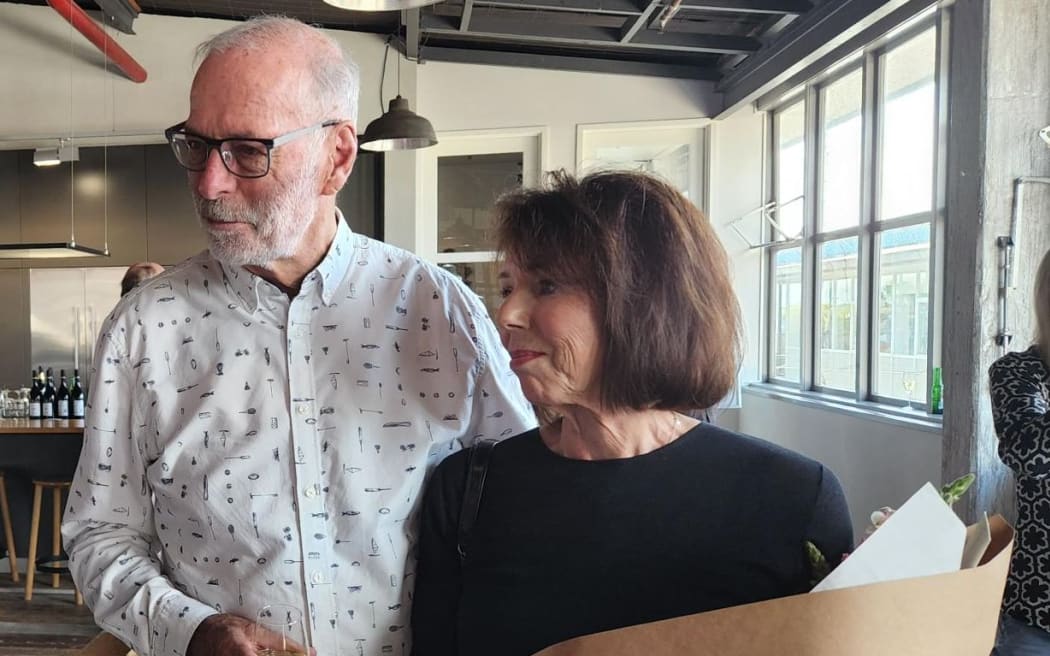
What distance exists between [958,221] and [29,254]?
5.66m

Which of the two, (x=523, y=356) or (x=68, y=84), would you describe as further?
(x=68, y=84)

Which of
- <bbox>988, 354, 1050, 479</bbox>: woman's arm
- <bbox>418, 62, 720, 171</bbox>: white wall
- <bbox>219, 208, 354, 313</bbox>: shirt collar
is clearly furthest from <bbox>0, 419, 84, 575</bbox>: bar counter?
<bbox>988, 354, 1050, 479</bbox>: woman's arm

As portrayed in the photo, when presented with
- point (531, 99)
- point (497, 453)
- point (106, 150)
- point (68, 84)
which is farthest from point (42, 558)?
point (497, 453)

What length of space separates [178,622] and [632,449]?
2.30 feet

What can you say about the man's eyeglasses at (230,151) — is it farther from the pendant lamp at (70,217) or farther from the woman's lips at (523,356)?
the pendant lamp at (70,217)

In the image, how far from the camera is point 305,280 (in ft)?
4.03

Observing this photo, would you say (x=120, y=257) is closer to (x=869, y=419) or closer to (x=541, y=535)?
(x=869, y=419)

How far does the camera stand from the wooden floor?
3977 millimetres

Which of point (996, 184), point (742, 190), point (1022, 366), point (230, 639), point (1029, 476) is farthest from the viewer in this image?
point (742, 190)

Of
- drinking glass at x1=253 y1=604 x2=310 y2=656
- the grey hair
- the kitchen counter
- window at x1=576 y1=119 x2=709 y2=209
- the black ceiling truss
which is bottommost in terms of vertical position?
the kitchen counter

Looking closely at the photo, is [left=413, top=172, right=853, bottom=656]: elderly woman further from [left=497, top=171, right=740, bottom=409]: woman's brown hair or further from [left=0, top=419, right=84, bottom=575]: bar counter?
[left=0, top=419, right=84, bottom=575]: bar counter

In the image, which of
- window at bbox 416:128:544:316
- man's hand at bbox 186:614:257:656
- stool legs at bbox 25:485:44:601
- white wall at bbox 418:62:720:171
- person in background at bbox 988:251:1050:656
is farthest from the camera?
window at bbox 416:128:544:316

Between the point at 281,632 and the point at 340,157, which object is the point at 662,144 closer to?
the point at 340,157

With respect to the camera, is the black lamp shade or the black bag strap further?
the black lamp shade
